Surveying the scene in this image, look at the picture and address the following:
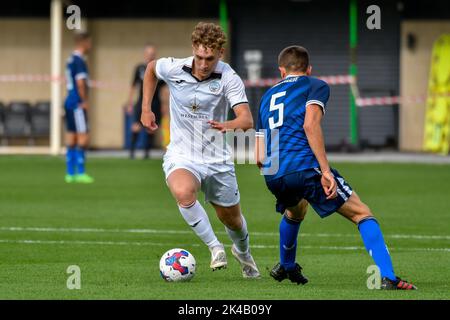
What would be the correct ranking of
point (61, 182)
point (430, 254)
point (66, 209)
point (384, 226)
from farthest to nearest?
1. point (61, 182)
2. point (66, 209)
3. point (384, 226)
4. point (430, 254)

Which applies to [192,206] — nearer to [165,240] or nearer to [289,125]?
[289,125]

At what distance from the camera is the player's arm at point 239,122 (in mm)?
9570

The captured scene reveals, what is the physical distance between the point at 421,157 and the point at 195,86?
2018 centimetres

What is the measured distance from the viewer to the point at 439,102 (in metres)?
30.4

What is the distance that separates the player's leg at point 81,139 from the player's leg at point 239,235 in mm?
10908

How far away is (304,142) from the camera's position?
9469 mm

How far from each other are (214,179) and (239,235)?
1.67 feet

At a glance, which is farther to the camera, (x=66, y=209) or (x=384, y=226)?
(x=66, y=209)

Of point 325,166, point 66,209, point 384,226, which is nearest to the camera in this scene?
point 325,166

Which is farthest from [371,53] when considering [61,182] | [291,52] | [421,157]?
[291,52]

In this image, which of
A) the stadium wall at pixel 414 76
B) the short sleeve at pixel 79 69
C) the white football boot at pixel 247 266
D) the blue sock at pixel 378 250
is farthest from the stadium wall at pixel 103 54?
the blue sock at pixel 378 250

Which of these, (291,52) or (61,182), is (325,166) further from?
(61,182)

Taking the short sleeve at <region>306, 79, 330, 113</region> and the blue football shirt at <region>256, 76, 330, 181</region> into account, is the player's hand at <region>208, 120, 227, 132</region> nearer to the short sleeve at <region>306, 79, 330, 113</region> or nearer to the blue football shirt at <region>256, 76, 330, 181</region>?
the blue football shirt at <region>256, 76, 330, 181</region>

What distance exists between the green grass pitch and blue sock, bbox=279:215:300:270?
0.17m
